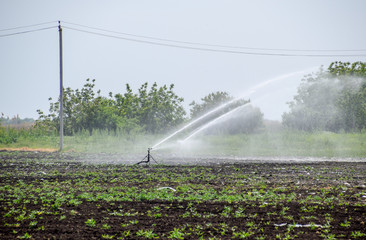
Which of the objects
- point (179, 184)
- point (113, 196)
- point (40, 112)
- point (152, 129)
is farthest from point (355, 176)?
point (40, 112)

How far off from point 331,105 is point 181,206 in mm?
47468

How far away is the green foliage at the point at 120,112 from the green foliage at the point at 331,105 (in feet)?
53.7

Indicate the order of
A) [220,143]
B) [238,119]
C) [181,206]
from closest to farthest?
[181,206] → [220,143] → [238,119]

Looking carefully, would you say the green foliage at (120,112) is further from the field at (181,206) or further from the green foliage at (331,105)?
the field at (181,206)

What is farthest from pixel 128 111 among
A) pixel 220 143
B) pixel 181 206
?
pixel 181 206

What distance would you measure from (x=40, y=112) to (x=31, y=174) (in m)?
43.2

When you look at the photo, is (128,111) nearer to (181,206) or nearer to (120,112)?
(120,112)

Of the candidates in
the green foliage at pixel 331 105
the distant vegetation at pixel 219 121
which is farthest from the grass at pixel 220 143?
the green foliage at pixel 331 105

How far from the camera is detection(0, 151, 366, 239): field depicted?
8594mm

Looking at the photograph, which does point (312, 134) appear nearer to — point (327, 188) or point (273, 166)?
point (273, 166)

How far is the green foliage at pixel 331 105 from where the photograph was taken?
52.6 metres

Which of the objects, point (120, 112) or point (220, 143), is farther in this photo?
point (120, 112)

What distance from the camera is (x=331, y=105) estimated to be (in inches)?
2128

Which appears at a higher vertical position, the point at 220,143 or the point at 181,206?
the point at 220,143
